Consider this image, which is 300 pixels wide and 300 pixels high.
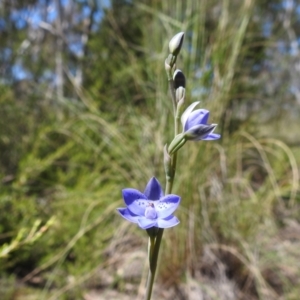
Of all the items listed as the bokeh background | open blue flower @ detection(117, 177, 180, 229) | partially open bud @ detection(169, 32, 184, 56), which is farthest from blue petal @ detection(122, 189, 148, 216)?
the bokeh background

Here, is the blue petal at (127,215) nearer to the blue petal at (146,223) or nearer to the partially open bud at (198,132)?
the blue petal at (146,223)

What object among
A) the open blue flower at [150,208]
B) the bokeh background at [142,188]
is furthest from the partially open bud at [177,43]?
the bokeh background at [142,188]

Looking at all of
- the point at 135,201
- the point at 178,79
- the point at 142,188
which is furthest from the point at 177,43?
the point at 142,188

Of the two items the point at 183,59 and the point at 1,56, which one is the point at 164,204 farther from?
the point at 1,56

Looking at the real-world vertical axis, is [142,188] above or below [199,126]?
below

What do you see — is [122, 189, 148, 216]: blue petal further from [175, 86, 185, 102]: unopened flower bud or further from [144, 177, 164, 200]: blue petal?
[175, 86, 185, 102]: unopened flower bud

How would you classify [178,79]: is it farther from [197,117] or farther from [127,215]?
[127,215]

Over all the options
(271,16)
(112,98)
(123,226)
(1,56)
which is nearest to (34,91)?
(1,56)
